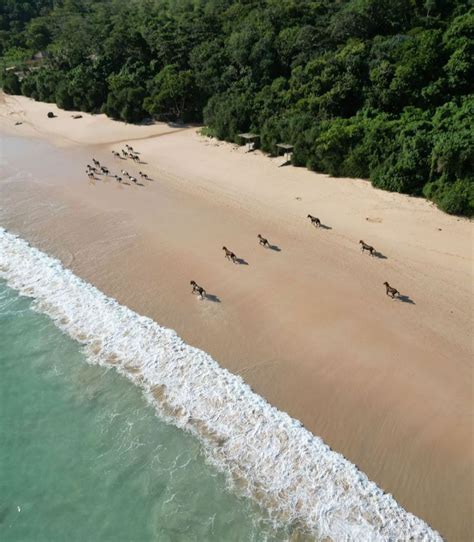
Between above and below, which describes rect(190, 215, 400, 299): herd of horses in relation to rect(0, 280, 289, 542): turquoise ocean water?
above

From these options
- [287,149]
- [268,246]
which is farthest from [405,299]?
[287,149]

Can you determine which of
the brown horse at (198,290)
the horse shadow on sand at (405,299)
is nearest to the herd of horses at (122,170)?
the brown horse at (198,290)

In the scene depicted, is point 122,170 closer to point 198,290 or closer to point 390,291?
point 198,290

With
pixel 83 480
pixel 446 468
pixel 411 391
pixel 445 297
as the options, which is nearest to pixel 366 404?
pixel 411 391

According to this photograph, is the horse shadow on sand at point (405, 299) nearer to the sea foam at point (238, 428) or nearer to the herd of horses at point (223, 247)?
the herd of horses at point (223, 247)

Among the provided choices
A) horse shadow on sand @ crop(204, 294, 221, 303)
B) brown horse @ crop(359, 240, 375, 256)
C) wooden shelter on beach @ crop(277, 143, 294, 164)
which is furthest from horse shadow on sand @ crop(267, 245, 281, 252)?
wooden shelter on beach @ crop(277, 143, 294, 164)

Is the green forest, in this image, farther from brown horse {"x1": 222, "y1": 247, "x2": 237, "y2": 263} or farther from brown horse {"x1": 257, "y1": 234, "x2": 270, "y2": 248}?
brown horse {"x1": 222, "y1": 247, "x2": 237, "y2": 263}
